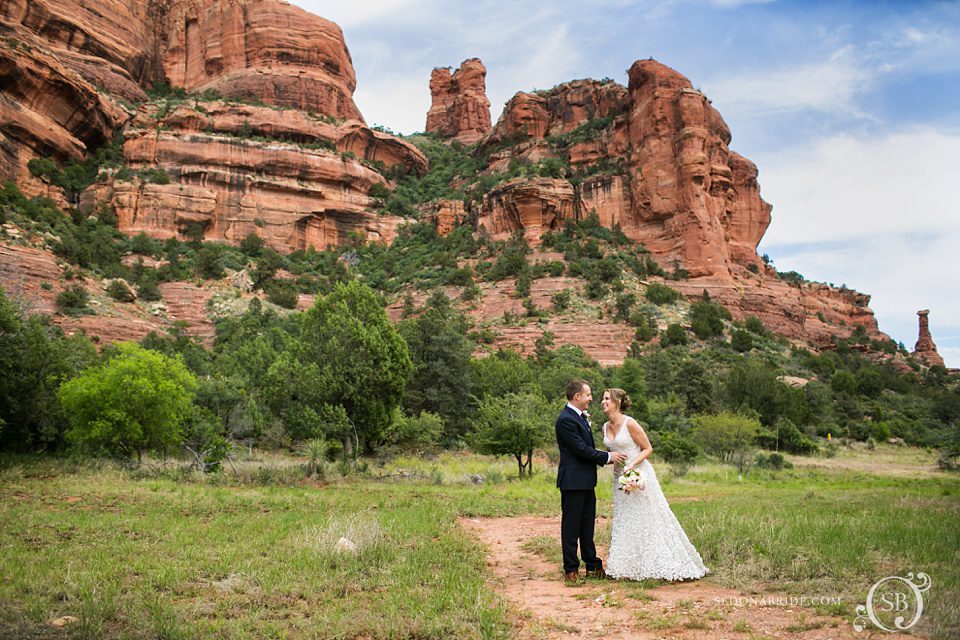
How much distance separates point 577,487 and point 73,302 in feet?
156

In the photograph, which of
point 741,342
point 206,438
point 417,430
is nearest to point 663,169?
point 741,342

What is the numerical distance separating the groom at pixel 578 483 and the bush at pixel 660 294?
53951mm

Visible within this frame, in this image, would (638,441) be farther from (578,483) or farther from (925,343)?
(925,343)

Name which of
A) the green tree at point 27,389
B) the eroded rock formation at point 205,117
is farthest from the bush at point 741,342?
the green tree at point 27,389

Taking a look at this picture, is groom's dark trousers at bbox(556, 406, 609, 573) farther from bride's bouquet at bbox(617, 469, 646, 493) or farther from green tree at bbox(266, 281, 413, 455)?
green tree at bbox(266, 281, 413, 455)

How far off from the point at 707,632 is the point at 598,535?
4710mm

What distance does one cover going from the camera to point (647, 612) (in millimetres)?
4711

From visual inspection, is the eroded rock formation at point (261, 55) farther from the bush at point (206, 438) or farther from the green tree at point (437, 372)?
the bush at point (206, 438)

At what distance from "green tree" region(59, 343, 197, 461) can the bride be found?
1731cm

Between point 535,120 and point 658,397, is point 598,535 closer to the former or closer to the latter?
point 658,397

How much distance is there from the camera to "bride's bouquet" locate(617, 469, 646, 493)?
5949 mm

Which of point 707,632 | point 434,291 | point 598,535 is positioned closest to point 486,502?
point 598,535

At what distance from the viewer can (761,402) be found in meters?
40.2

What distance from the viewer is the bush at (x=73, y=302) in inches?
1650
